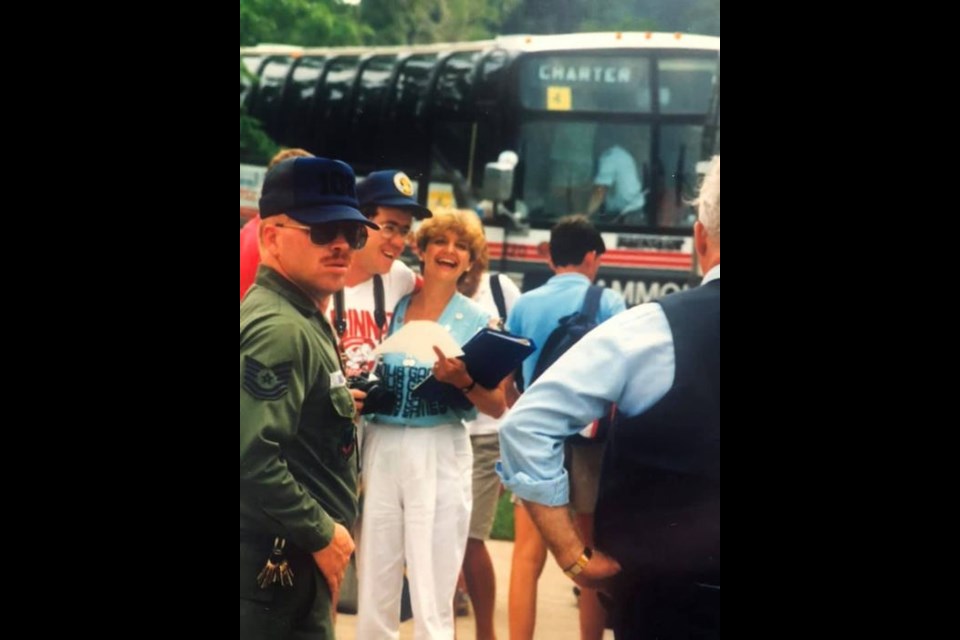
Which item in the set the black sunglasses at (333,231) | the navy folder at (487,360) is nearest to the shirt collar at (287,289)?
the black sunglasses at (333,231)

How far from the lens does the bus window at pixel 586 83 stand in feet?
12.6

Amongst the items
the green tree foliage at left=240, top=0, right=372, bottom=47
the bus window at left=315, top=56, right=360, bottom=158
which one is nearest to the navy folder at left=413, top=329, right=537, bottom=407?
the bus window at left=315, top=56, right=360, bottom=158

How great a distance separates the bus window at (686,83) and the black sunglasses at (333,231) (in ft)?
2.94

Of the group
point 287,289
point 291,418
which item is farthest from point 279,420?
point 287,289

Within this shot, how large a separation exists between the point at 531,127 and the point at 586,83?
15.5 inches

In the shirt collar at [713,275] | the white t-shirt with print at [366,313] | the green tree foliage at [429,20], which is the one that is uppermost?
the green tree foliage at [429,20]

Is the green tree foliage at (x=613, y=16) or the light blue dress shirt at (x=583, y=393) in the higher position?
the green tree foliage at (x=613, y=16)

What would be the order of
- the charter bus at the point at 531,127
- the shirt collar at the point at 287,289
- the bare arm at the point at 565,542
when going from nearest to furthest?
the bare arm at the point at 565,542 → the shirt collar at the point at 287,289 → the charter bus at the point at 531,127

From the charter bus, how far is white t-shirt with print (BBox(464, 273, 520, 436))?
4 cm

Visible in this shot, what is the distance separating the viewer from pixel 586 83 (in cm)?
421

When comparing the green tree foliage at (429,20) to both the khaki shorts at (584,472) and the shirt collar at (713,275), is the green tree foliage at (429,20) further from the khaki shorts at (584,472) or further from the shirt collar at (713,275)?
the khaki shorts at (584,472)

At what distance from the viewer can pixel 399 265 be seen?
377 cm

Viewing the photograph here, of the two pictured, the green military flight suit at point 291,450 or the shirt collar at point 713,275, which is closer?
the shirt collar at point 713,275
